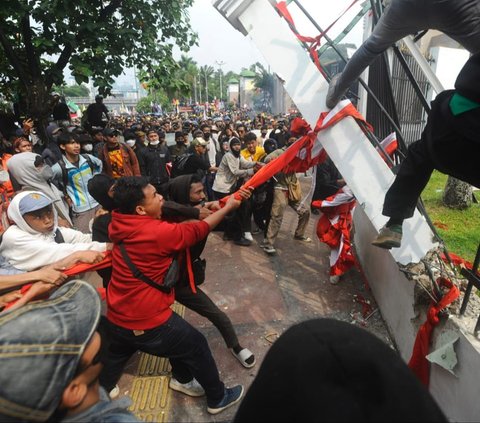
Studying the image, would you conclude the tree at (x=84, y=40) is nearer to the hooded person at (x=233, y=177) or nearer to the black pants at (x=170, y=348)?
the hooded person at (x=233, y=177)

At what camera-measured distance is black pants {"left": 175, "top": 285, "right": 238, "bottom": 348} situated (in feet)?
8.56

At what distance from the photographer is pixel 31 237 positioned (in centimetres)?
230

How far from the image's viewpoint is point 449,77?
10.1 metres

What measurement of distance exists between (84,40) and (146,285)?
211 inches

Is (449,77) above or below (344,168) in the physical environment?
above

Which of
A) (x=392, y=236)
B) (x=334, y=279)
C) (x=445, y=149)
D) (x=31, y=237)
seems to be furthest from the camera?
(x=334, y=279)

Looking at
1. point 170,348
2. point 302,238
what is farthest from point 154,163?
point 170,348

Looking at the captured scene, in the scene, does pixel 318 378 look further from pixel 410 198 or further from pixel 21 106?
pixel 21 106

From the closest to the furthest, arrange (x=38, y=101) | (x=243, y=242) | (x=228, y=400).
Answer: (x=228, y=400), (x=243, y=242), (x=38, y=101)

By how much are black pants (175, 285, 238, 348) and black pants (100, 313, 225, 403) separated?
0.36m

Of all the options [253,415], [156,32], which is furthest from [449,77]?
[253,415]

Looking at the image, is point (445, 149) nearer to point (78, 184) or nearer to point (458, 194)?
point (78, 184)

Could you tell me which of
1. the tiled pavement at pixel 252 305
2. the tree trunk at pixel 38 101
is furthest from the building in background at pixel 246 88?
the tiled pavement at pixel 252 305

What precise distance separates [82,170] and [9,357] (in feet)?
12.6
